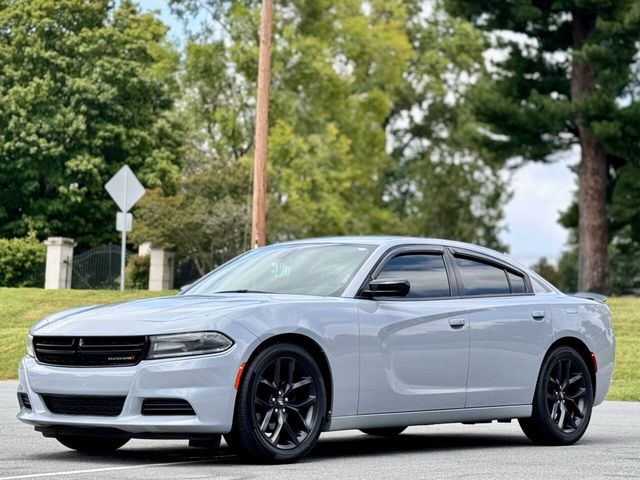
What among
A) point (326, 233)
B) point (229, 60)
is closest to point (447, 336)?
point (229, 60)

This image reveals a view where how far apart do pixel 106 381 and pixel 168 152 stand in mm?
49637

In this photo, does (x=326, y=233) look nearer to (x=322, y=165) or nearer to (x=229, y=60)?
(x=322, y=165)

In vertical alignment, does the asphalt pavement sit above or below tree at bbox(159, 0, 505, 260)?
below

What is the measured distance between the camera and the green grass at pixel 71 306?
24594 mm

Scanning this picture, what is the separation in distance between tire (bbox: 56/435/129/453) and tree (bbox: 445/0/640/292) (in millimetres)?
35155

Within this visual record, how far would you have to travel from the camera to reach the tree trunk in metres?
46.8

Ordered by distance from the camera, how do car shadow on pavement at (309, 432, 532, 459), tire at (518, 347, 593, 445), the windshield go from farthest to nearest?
tire at (518, 347, 593, 445) → car shadow on pavement at (309, 432, 532, 459) → the windshield

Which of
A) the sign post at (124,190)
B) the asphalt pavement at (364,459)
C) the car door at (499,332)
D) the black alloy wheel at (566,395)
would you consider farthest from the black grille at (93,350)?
the sign post at (124,190)

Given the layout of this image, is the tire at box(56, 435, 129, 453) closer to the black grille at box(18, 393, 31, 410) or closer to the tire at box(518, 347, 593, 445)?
the black grille at box(18, 393, 31, 410)

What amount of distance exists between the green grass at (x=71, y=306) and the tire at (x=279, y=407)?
12169 mm

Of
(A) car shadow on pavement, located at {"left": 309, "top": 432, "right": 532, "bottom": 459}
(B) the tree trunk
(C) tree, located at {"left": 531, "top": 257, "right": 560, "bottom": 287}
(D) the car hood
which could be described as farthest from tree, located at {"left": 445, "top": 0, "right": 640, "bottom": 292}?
(D) the car hood

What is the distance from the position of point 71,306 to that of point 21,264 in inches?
598

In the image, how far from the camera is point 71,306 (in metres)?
33.4

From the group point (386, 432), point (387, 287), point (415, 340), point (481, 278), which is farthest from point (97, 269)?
point (387, 287)
